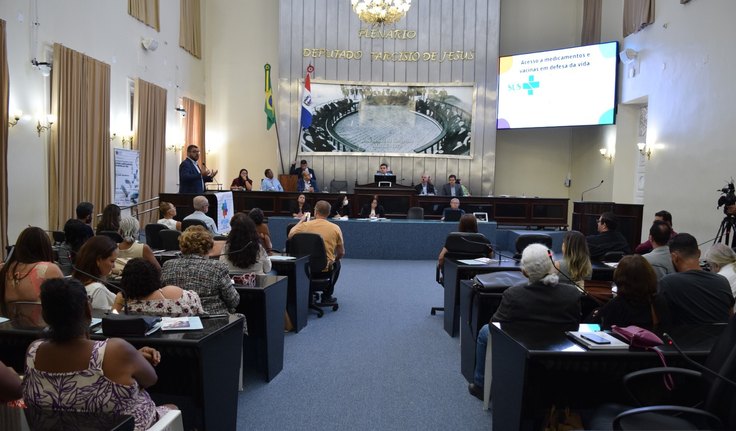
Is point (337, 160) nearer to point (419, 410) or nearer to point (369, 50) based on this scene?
point (369, 50)

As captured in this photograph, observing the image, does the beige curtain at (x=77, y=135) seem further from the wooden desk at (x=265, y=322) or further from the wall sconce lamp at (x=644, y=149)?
the wall sconce lamp at (x=644, y=149)

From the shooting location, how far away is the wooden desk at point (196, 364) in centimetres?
235

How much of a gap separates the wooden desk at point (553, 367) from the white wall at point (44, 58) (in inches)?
299

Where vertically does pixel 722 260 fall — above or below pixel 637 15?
below

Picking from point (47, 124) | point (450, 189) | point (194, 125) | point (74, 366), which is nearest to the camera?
point (74, 366)

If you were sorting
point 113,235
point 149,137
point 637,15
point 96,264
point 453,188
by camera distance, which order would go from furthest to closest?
point 453,188, point 149,137, point 637,15, point 113,235, point 96,264

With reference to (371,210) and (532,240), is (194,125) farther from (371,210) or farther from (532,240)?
(532,240)

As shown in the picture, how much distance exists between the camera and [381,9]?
10367mm

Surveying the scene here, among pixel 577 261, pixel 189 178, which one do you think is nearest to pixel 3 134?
pixel 189 178

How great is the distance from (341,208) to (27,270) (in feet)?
25.9

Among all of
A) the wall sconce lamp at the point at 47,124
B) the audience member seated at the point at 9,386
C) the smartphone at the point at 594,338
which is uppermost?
the wall sconce lamp at the point at 47,124


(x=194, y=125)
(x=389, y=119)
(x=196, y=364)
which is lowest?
(x=196, y=364)

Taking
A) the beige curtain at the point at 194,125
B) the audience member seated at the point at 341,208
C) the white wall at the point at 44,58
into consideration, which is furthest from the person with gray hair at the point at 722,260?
the beige curtain at the point at 194,125

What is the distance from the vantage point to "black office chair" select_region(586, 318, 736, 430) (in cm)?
195
